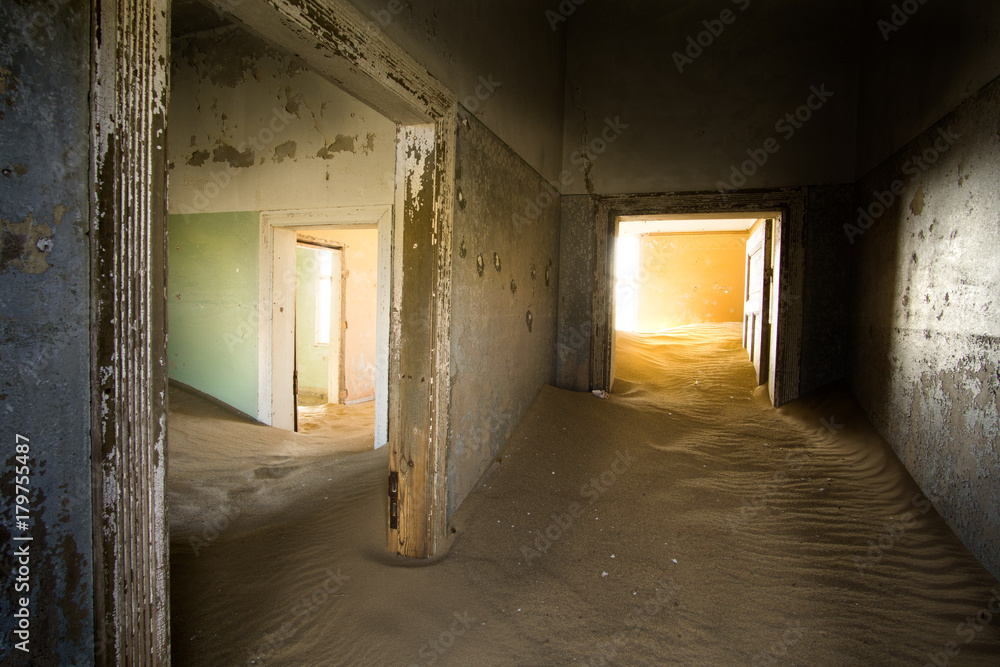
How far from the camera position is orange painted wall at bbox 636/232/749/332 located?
39.4 ft

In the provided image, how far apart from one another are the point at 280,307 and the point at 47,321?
461 cm

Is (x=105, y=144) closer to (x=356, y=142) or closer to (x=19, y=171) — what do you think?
(x=19, y=171)

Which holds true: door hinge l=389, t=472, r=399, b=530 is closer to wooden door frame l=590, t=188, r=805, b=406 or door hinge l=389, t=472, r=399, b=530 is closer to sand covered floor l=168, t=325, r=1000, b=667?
sand covered floor l=168, t=325, r=1000, b=667

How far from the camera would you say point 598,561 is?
Answer: 2768 mm

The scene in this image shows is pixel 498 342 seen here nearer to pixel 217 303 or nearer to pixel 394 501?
pixel 394 501

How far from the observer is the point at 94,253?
1121 mm

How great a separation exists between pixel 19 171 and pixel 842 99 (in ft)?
19.6

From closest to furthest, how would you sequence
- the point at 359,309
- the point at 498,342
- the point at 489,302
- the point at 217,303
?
the point at 489,302 → the point at 498,342 → the point at 217,303 → the point at 359,309

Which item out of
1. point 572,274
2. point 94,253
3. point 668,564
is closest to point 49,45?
point 94,253

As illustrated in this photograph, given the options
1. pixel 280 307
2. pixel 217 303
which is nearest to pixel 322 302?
pixel 217 303

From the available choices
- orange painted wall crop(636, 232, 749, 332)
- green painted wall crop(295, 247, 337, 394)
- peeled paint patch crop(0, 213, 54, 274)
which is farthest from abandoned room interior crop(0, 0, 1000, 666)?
orange painted wall crop(636, 232, 749, 332)
